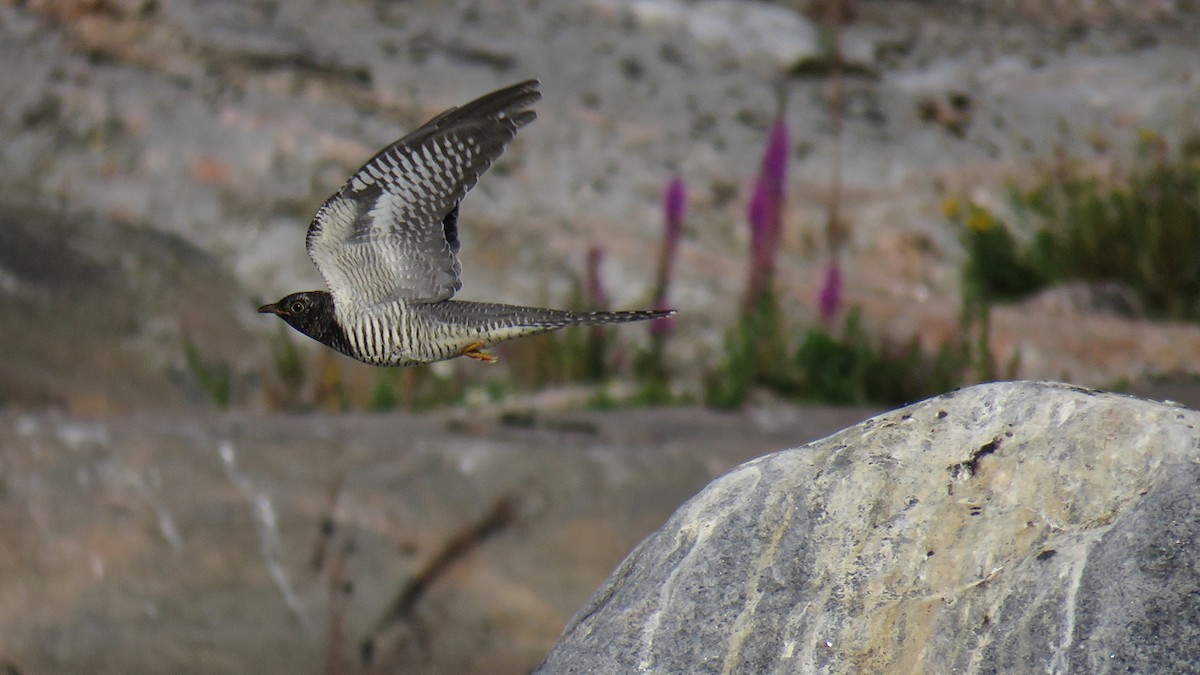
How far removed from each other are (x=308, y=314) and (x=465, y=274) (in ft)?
17.7

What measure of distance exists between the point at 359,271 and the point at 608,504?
9.46 feet

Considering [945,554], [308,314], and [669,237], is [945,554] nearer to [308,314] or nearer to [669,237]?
[308,314]

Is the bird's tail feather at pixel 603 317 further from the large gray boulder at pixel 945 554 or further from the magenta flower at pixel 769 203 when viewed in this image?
the magenta flower at pixel 769 203

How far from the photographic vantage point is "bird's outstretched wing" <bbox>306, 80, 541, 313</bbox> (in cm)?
217

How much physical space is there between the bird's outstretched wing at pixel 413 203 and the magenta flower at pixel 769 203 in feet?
12.6

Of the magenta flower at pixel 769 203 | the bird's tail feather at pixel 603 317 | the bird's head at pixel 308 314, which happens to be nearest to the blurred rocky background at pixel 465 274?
the magenta flower at pixel 769 203

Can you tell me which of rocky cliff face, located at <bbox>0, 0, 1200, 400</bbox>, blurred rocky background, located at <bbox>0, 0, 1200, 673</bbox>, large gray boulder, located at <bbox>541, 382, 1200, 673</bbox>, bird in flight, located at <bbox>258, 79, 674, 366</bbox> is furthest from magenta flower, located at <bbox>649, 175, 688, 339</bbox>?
bird in flight, located at <bbox>258, 79, 674, 366</bbox>

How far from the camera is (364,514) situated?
4.93 m

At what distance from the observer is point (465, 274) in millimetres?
7426


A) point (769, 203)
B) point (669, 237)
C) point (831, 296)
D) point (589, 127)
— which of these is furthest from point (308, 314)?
point (589, 127)

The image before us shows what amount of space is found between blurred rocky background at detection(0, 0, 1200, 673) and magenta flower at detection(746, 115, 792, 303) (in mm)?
571

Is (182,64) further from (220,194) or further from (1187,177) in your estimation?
(1187,177)

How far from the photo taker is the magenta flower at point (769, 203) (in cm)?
596

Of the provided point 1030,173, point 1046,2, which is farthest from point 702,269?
point 1046,2
